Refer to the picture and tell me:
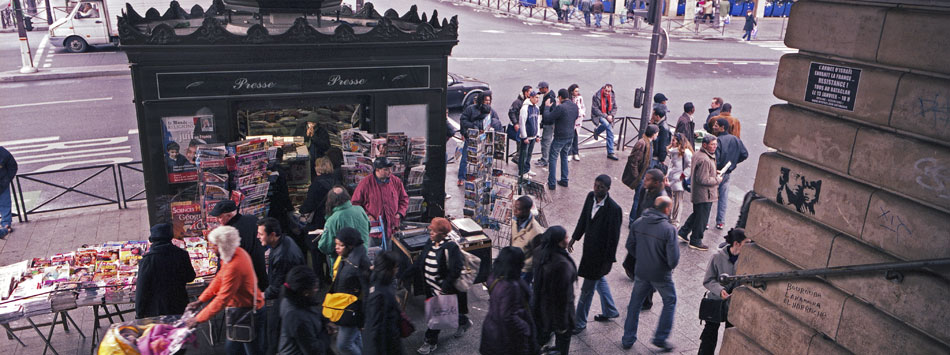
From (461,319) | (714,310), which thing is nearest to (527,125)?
(461,319)

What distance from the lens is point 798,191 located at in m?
5.05

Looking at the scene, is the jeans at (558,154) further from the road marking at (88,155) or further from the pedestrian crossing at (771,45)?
the pedestrian crossing at (771,45)

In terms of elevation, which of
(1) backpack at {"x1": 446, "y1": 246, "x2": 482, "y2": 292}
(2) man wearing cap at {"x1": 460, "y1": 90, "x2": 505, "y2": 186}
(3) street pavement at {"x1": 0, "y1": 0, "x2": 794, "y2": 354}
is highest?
(2) man wearing cap at {"x1": 460, "y1": 90, "x2": 505, "y2": 186}

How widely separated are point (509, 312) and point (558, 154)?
→ 7.34 m

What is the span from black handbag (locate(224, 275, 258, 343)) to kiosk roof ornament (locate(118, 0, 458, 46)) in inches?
143

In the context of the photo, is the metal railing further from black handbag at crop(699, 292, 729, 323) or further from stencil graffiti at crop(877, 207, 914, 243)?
stencil graffiti at crop(877, 207, 914, 243)

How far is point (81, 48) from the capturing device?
26.0m

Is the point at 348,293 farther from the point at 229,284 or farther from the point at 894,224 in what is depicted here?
the point at 894,224

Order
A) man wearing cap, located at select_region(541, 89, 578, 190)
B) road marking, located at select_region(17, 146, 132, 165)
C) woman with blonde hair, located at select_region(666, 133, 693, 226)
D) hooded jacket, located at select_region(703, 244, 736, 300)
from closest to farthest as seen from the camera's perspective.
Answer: hooded jacket, located at select_region(703, 244, 736, 300)
woman with blonde hair, located at select_region(666, 133, 693, 226)
man wearing cap, located at select_region(541, 89, 578, 190)
road marking, located at select_region(17, 146, 132, 165)

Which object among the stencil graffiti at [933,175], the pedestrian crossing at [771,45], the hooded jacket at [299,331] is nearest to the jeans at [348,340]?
the hooded jacket at [299,331]

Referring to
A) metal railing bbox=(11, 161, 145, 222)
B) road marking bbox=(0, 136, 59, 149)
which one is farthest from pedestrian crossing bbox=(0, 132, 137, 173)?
metal railing bbox=(11, 161, 145, 222)

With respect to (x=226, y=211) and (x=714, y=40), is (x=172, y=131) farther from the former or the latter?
(x=714, y=40)

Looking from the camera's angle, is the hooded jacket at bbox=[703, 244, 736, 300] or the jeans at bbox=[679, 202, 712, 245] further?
the jeans at bbox=[679, 202, 712, 245]

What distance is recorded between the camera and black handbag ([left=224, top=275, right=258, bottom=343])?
→ 21.0 ft
